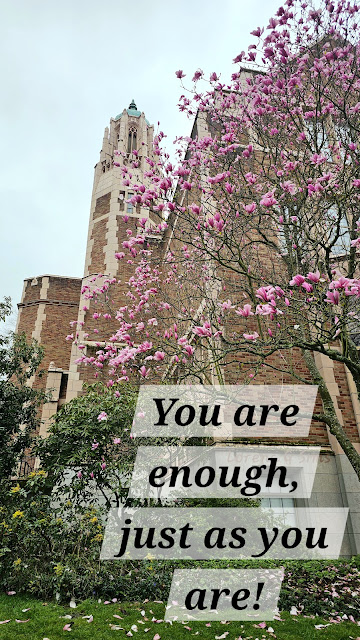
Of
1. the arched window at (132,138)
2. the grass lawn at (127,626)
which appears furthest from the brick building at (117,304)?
the grass lawn at (127,626)

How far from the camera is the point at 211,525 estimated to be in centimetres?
767

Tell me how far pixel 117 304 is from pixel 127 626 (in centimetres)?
1455

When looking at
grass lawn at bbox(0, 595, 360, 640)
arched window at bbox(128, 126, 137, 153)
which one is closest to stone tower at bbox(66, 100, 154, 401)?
arched window at bbox(128, 126, 137, 153)

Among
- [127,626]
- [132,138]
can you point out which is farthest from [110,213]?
[127,626]

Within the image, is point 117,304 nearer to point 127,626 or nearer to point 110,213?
point 110,213

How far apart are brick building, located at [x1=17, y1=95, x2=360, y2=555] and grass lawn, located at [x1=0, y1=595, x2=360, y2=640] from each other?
13.2 feet

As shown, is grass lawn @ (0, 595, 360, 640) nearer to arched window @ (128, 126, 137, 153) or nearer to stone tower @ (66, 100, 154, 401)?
stone tower @ (66, 100, 154, 401)

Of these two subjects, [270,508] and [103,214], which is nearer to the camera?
[270,508]

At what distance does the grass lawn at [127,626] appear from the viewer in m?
5.02

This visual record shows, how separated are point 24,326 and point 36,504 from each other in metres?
15.7

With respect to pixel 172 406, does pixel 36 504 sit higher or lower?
lower

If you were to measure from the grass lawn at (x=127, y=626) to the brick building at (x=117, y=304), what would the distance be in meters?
4.01

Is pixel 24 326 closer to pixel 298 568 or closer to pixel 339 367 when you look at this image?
pixel 339 367

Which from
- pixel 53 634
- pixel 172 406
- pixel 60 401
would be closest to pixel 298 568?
pixel 172 406
